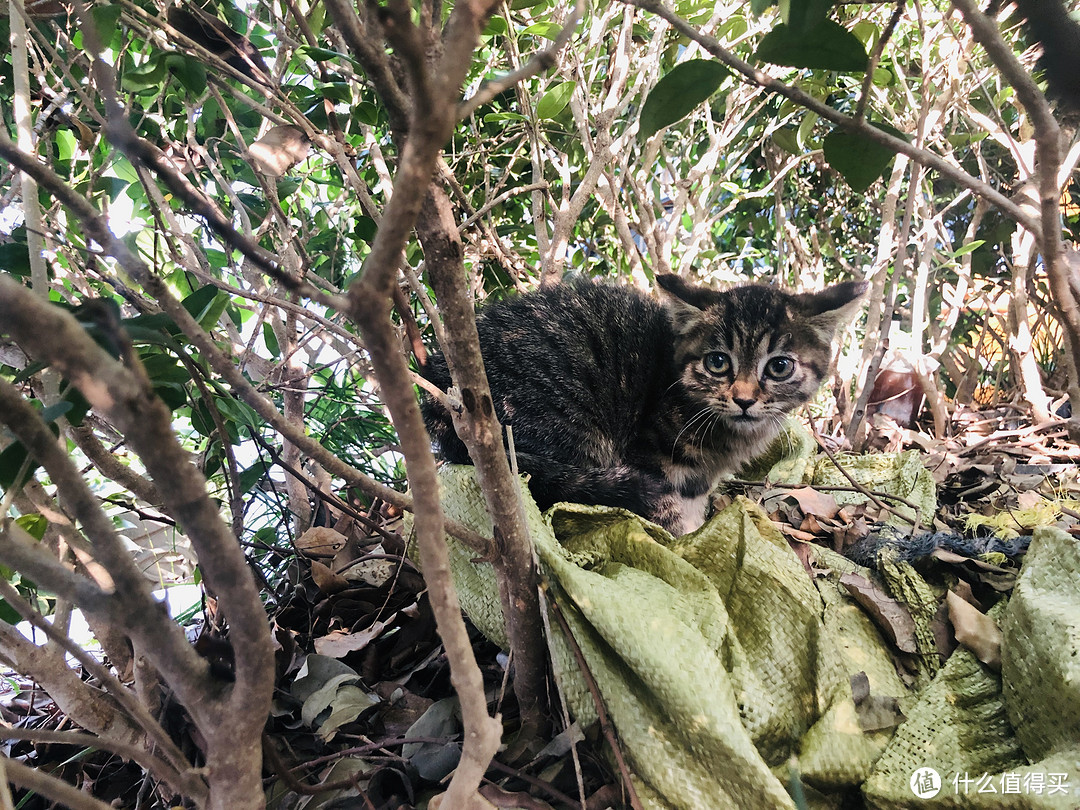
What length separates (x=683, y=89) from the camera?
936 mm

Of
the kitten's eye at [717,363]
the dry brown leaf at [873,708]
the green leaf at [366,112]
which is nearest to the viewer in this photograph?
the dry brown leaf at [873,708]

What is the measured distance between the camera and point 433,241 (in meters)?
0.72

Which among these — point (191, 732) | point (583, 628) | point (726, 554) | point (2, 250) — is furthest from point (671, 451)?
point (2, 250)

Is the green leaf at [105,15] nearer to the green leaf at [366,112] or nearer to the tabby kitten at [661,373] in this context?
the green leaf at [366,112]

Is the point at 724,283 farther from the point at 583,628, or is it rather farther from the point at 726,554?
the point at 583,628

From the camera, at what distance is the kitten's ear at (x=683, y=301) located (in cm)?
199

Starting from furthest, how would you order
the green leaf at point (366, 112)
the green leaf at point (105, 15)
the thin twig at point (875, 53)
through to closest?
the green leaf at point (366, 112) → the green leaf at point (105, 15) → the thin twig at point (875, 53)

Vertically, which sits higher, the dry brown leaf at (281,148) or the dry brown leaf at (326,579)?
the dry brown leaf at (281,148)

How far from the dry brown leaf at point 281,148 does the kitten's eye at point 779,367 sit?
4.84 ft

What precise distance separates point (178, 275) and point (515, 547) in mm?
1227

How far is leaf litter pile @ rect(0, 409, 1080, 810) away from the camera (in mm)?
1010

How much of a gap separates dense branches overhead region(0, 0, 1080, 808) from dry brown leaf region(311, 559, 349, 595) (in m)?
0.11

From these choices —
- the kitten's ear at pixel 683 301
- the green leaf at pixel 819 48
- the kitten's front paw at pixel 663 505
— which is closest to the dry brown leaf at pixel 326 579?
the kitten's front paw at pixel 663 505

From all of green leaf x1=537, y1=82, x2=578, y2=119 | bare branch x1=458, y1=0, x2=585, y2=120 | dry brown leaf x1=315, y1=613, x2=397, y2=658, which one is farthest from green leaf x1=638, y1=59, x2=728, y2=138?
dry brown leaf x1=315, y1=613, x2=397, y2=658
